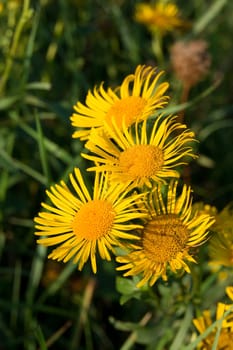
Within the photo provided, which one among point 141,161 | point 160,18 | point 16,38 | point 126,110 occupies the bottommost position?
point 141,161

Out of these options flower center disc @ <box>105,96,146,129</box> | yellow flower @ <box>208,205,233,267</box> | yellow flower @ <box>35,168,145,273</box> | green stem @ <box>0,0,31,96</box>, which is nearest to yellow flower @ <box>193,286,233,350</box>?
yellow flower @ <box>208,205,233,267</box>

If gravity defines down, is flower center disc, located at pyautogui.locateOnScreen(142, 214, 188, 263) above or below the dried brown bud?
below

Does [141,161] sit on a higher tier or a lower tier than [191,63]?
lower

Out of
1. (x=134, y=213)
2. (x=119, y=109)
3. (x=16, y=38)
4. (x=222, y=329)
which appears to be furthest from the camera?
(x=16, y=38)

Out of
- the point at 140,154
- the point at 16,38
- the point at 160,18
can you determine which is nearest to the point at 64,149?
the point at 16,38

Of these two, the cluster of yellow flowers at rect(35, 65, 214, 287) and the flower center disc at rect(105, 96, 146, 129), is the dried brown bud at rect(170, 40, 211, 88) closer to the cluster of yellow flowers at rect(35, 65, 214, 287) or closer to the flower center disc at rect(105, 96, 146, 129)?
the flower center disc at rect(105, 96, 146, 129)

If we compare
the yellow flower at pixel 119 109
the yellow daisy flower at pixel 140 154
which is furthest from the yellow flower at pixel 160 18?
the yellow daisy flower at pixel 140 154

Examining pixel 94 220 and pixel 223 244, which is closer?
pixel 94 220

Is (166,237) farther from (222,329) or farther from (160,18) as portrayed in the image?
(160,18)
